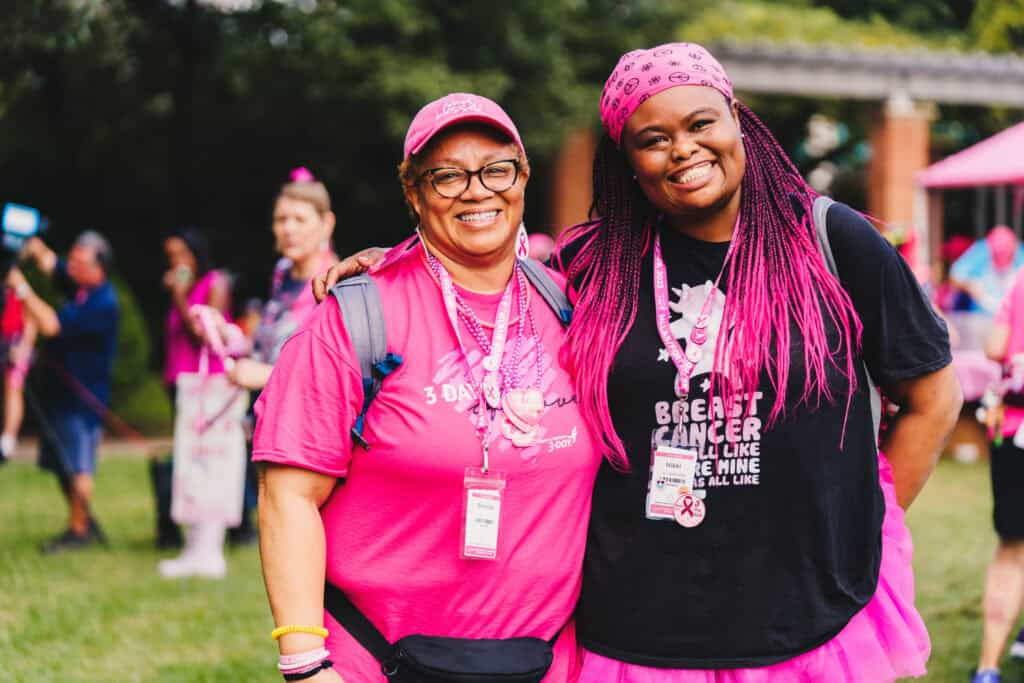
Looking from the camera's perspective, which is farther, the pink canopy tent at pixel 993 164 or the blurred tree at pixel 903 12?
the blurred tree at pixel 903 12

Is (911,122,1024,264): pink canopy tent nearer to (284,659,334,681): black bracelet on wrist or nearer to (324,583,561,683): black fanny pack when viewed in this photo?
(324,583,561,683): black fanny pack

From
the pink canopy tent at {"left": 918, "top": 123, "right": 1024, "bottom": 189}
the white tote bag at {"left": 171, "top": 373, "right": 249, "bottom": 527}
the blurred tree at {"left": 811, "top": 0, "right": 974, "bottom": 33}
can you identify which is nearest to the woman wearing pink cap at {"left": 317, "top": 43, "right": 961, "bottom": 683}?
the white tote bag at {"left": 171, "top": 373, "right": 249, "bottom": 527}

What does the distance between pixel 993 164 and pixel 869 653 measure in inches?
347

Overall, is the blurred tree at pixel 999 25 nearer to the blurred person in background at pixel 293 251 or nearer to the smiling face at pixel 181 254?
the smiling face at pixel 181 254

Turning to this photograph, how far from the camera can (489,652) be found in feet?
7.44

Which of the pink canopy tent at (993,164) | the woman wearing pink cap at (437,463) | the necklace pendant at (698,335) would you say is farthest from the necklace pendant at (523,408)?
the pink canopy tent at (993,164)

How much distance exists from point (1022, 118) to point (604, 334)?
16.4m

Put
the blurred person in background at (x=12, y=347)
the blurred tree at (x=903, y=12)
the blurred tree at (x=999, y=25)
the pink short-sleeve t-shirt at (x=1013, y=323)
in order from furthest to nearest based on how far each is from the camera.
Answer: the blurred tree at (x=903, y=12) → the blurred tree at (x=999, y=25) → the blurred person in background at (x=12, y=347) → the pink short-sleeve t-shirt at (x=1013, y=323)

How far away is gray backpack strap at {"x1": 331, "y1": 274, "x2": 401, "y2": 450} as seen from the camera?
2.22 metres

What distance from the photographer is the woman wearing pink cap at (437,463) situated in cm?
222

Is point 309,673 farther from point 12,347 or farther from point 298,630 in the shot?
point 12,347

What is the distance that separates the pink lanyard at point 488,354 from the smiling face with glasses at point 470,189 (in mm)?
72

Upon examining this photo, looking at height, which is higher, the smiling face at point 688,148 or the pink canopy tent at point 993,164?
the pink canopy tent at point 993,164

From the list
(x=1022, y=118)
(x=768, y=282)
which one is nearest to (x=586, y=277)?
(x=768, y=282)
